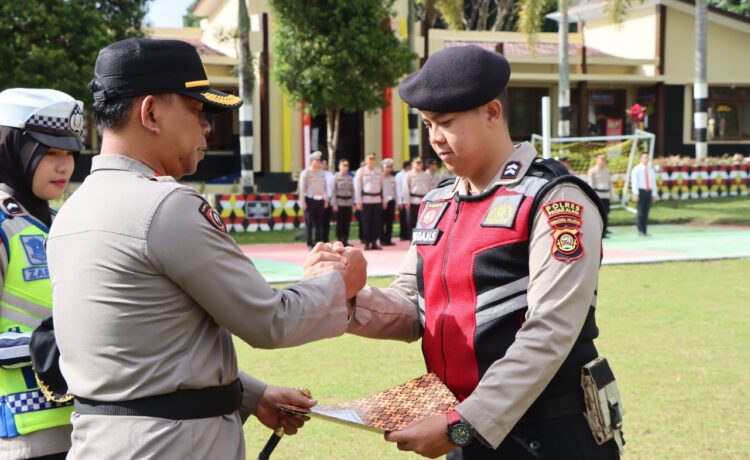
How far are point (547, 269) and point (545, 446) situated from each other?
0.52 meters

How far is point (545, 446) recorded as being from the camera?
2.64m

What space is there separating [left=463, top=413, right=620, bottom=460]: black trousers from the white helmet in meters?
1.69

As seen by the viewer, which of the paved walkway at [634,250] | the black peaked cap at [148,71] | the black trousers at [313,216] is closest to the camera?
the black peaked cap at [148,71]

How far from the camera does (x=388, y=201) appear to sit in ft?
62.8

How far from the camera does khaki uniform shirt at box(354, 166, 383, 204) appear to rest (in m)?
18.6

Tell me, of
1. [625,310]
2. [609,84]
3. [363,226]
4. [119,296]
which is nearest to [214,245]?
[119,296]

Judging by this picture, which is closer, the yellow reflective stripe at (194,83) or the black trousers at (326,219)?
the yellow reflective stripe at (194,83)

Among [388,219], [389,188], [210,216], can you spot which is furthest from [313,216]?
[210,216]

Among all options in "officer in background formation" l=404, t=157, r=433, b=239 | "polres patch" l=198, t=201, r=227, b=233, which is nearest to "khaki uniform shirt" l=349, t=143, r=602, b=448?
"polres patch" l=198, t=201, r=227, b=233

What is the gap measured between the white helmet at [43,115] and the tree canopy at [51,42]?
56.5 feet

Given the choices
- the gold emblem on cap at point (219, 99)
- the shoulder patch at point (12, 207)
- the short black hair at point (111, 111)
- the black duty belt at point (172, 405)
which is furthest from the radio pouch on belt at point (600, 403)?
the shoulder patch at point (12, 207)

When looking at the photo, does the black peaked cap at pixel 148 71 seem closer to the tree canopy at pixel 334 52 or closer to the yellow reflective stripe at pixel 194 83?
the yellow reflective stripe at pixel 194 83

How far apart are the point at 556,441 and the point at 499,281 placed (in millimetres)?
478

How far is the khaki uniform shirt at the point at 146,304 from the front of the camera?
220 centimetres
